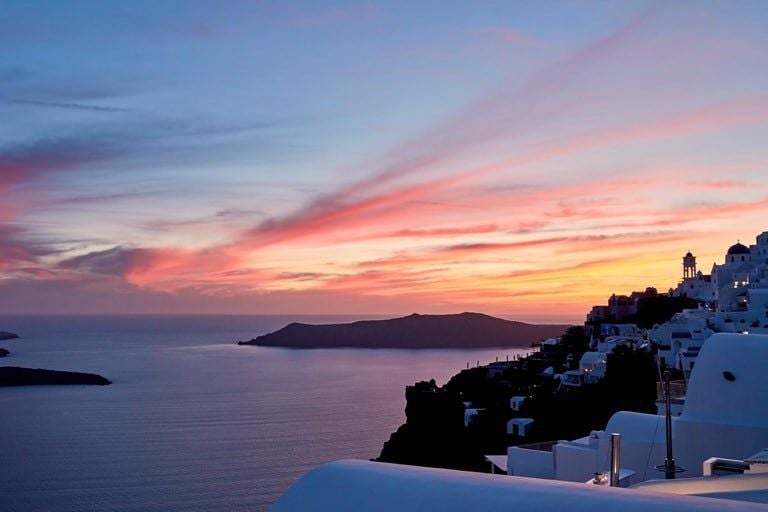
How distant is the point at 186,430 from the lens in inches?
2002

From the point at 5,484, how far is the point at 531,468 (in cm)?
3428

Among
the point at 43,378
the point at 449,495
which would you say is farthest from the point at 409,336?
the point at 449,495

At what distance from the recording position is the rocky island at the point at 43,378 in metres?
79.6

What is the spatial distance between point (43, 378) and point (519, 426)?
7255cm

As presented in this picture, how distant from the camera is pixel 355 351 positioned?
148125mm

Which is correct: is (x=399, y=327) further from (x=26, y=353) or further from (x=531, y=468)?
(x=531, y=468)

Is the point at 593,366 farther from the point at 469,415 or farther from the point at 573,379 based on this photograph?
the point at 469,415

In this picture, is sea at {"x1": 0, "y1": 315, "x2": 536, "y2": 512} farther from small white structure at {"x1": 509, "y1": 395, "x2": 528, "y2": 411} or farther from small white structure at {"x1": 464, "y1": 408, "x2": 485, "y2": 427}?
small white structure at {"x1": 509, "y1": 395, "x2": 528, "y2": 411}

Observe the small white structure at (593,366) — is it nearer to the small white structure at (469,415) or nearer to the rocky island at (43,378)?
the small white structure at (469,415)

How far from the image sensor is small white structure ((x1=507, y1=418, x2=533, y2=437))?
2343 cm

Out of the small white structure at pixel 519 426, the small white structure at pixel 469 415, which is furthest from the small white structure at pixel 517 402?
the small white structure at pixel 519 426

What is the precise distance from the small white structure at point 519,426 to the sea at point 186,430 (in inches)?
530

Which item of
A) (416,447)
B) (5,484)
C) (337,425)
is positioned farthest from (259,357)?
(416,447)

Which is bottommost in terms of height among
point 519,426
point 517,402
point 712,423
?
point 519,426
